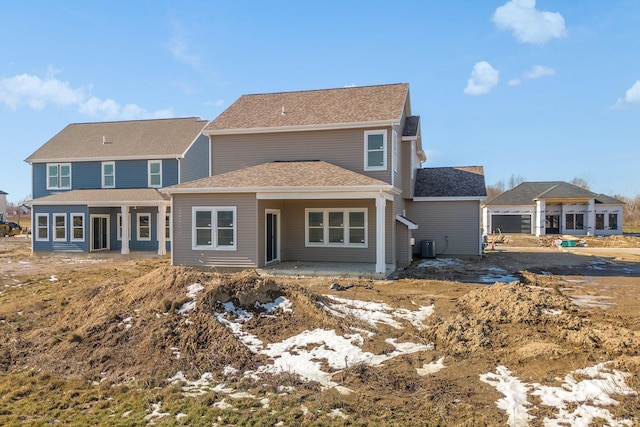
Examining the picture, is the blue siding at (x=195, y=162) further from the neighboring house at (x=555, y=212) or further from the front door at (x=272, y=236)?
the neighboring house at (x=555, y=212)

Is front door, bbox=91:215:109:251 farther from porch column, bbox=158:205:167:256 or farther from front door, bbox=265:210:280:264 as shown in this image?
front door, bbox=265:210:280:264

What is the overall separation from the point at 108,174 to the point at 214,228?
1259 centimetres

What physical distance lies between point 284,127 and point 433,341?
1193 cm

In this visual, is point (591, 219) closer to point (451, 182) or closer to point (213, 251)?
point (451, 182)

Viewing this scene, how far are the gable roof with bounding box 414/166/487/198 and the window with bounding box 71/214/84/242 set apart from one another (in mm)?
17382

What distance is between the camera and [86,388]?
5.39 metres

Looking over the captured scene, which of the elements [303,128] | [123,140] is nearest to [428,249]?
[303,128]

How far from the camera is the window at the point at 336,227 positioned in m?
16.2

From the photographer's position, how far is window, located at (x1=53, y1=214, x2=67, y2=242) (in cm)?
2175

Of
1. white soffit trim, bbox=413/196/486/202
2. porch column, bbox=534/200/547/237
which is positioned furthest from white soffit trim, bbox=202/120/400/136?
porch column, bbox=534/200/547/237

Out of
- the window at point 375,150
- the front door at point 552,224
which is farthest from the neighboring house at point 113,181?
the front door at point 552,224

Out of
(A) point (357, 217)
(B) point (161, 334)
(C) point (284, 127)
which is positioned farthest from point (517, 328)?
(C) point (284, 127)

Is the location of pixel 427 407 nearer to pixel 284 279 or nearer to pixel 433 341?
pixel 433 341

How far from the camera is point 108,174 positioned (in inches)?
923
